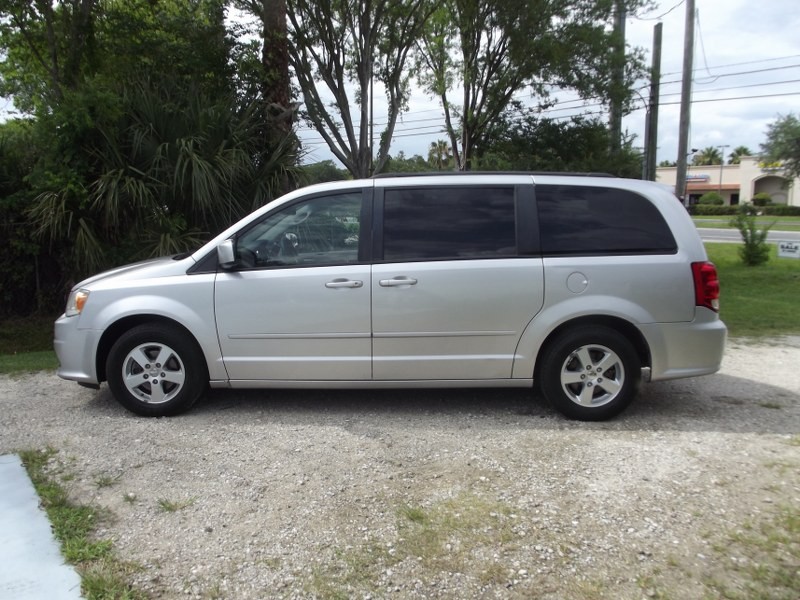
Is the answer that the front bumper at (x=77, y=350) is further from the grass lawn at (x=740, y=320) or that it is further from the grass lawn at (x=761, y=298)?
the grass lawn at (x=761, y=298)

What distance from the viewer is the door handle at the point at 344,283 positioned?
4.83 meters

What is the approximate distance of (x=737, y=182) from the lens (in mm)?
73375

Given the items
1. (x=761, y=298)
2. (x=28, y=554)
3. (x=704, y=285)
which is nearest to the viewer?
(x=28, y=554)

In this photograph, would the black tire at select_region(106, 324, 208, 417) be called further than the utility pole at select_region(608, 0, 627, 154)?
No

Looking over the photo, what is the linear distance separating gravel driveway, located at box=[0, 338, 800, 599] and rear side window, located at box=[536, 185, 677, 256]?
1319mm

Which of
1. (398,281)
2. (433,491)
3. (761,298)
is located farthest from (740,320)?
(433,491)

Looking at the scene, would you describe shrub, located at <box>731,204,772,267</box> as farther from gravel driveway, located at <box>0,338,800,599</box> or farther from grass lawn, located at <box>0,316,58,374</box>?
grass lawn, located at <box>0,316,58,374</box>

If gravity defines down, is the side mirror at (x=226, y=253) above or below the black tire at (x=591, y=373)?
above

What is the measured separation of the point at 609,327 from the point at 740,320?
17.4ft

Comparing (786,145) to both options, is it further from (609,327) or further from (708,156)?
(708,156)

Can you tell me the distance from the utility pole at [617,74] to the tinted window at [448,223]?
401 inches

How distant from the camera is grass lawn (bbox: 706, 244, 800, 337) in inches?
339

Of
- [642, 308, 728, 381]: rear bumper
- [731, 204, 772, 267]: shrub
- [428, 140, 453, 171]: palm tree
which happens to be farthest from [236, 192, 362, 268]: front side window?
[428, 140, 453, 171]: palm tree

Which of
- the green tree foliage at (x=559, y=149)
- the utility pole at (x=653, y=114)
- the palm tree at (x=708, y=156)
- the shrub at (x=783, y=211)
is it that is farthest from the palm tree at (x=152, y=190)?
the palm tree at (x=708, y=156)
